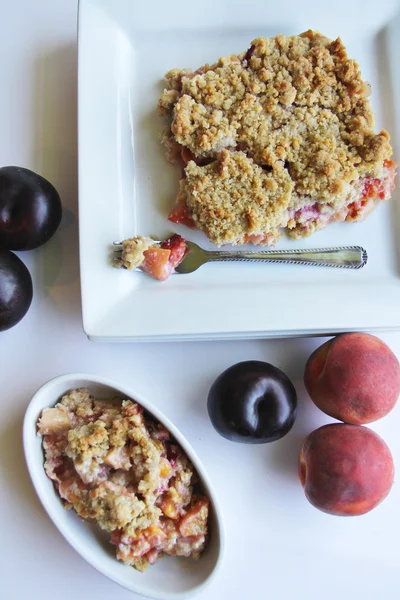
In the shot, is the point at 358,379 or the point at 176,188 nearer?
the point at 358,379

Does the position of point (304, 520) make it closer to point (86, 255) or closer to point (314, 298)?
point (314, 298)

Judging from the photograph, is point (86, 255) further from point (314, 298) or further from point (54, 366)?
point (314, 298)

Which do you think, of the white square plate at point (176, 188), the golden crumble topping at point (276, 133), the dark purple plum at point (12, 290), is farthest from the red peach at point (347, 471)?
the dark purple plum at point (12, 290)

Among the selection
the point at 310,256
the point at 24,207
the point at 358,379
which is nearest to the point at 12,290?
the point at 24,207

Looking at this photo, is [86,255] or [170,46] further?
[170,46]

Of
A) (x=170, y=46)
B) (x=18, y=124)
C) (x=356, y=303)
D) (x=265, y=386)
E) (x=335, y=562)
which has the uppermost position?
(x=170, y=46)

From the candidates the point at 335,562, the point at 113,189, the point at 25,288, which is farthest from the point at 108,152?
the point at 335,562

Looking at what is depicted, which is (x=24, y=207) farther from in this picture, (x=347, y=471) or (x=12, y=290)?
(x=347, y=471)

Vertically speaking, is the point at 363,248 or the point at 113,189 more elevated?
the point at 113,189
